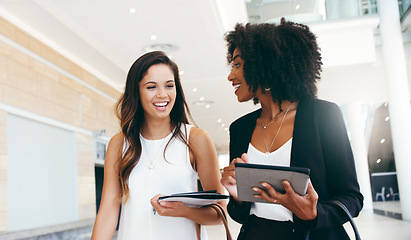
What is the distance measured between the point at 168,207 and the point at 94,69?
30.5 ft

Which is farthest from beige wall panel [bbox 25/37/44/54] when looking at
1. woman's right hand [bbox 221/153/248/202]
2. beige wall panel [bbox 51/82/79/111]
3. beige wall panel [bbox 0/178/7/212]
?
woman's right hand [bbox 221/153/248/202]

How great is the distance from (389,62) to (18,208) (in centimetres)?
910

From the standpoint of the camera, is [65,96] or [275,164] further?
[65,96]

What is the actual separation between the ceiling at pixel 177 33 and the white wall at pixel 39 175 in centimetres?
180

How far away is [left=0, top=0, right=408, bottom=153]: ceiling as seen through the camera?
23.9 feet

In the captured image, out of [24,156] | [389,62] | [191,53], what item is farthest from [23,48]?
[389,62]

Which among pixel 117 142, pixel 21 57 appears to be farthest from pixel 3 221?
pixel 117 142

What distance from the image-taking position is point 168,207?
1951 millimetres

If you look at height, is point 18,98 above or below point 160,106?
above

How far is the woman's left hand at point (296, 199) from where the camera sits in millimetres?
1415

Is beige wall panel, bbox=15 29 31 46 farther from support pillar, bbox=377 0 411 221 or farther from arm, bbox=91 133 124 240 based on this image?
support pillar, bbox=377 0 411 221

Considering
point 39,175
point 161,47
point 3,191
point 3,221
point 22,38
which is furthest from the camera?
point 161,47

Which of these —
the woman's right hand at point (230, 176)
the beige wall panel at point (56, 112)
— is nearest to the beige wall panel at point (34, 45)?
the beige wall panel at point (56, 112)

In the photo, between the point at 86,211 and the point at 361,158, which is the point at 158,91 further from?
the point at 361,158
